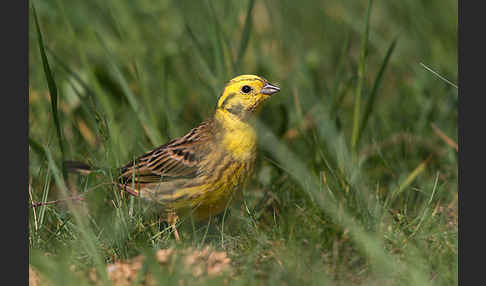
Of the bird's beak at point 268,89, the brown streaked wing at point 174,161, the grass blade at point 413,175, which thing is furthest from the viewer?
the grass blade at point 413,175

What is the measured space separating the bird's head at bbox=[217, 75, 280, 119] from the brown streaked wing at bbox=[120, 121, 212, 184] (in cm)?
24

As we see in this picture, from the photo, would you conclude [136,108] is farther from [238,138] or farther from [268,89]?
[268,89]

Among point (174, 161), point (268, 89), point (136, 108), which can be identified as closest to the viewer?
point (268, 89)

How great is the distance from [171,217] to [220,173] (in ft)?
1.23

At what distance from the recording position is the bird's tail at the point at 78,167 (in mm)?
4148

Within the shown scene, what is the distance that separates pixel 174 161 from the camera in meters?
3.97

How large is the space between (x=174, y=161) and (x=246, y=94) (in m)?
0.60

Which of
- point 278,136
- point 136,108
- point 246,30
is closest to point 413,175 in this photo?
point 278,136

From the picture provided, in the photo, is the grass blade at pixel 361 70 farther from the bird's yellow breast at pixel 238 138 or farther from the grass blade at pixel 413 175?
the bird's yellow breast at pixel 238 138

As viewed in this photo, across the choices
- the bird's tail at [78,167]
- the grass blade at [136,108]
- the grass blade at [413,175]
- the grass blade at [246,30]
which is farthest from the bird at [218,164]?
the grass blade at [413,175]

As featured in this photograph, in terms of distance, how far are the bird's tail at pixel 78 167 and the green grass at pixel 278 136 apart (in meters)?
0.08

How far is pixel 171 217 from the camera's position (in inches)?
149

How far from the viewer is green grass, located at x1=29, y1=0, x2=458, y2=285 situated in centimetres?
310

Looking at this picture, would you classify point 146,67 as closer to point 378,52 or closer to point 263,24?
point 263,24
